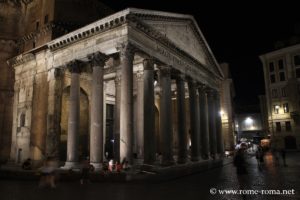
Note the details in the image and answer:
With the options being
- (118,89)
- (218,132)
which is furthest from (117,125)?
(218,132)

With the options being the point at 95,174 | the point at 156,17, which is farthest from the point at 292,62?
the point at 95,174

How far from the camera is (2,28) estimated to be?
882 inches

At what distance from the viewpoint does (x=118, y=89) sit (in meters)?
18.3

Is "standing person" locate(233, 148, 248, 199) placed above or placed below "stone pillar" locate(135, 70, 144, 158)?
below

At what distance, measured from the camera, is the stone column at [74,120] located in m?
14.6

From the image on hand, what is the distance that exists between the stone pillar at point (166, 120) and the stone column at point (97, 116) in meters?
3.88

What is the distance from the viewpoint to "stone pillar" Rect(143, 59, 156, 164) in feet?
45.9

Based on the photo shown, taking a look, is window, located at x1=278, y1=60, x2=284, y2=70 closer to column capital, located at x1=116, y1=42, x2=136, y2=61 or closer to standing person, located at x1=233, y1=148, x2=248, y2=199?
column capital, located at x1=116, y1=42, x2=136, y2=61

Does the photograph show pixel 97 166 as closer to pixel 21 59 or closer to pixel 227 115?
pixel 21 59

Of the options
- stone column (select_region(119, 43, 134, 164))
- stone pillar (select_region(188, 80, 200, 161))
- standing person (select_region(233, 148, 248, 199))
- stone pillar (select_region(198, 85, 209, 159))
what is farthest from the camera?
stone pillar (select_region(198, 85, 209, 159))

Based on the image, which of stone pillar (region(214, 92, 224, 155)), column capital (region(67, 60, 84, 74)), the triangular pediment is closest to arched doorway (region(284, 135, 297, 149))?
stone pillar (region(214, 92, 224, 155))

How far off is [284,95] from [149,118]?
1170 inches

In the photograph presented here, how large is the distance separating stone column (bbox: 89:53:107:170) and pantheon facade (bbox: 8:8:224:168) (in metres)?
0.05

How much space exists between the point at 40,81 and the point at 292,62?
33.3 m
